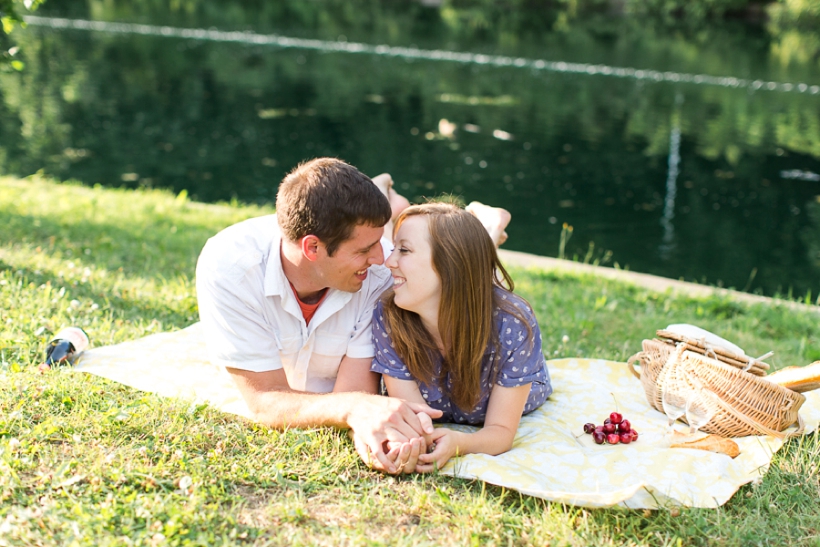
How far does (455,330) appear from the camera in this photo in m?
3.41

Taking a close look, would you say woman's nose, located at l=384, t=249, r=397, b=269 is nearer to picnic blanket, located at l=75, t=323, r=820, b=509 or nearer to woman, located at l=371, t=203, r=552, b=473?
woman, located at l=371, t=203, r=552, b=473

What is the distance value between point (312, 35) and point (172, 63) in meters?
7.91

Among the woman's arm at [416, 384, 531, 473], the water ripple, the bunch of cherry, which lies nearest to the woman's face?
the woman's arm at [416, 384, 531, 473]

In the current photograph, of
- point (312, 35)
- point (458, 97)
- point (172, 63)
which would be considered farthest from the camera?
point (312, 35)

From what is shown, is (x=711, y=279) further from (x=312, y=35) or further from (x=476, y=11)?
(x=476, y=11)

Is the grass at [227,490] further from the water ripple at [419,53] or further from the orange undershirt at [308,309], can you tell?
the water ripple at [419,53]

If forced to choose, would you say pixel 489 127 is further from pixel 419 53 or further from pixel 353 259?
pixel 353 259

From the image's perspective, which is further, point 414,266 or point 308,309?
point 308,309

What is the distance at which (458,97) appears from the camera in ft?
58.1

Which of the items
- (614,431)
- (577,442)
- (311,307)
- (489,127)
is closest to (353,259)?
(311,307)

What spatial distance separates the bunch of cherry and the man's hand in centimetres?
97

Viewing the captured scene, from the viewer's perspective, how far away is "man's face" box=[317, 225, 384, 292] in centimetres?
332

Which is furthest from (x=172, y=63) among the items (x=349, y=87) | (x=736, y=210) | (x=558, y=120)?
(x=736, y=210)

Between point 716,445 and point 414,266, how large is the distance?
5.04 ft
